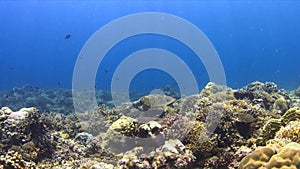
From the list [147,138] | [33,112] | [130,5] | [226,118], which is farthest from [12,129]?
[130,5]

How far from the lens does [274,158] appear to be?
14.2 ft

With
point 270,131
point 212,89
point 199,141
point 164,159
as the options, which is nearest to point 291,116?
point 270,131

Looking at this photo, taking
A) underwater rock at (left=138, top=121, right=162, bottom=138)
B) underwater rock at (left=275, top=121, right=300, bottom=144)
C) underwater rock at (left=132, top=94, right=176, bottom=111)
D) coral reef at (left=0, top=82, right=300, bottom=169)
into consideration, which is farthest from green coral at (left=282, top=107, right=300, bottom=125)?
underwater rock at (left=132, top=94, right=176, bottom=111)

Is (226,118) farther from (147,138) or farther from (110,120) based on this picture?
(110,120)

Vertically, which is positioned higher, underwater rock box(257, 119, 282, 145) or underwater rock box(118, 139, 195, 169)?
underwater rock box(257, 119, 282, 145)

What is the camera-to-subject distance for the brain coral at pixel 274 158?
4199 millimetres

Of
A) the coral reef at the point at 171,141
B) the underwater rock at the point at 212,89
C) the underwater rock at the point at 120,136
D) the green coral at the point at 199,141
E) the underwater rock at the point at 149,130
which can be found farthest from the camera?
the underwater rock at the point at 212,89

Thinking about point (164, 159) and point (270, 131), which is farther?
point (270, 131)

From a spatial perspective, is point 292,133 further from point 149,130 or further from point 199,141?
point 149,130

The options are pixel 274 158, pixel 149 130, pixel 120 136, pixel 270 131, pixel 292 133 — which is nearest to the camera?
pixel 274 158

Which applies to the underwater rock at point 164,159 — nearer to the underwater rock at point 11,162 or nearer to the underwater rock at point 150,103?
the underwater rock at point 11,162

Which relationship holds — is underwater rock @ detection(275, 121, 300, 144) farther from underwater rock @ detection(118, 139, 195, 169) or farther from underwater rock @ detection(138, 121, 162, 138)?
underwater rock @ detection(138, 121, 162, 138)

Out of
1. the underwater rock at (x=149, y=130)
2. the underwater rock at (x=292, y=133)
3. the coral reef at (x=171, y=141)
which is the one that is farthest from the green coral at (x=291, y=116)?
the underwater rock at (x=149, y=130)

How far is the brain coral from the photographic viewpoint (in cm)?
420
